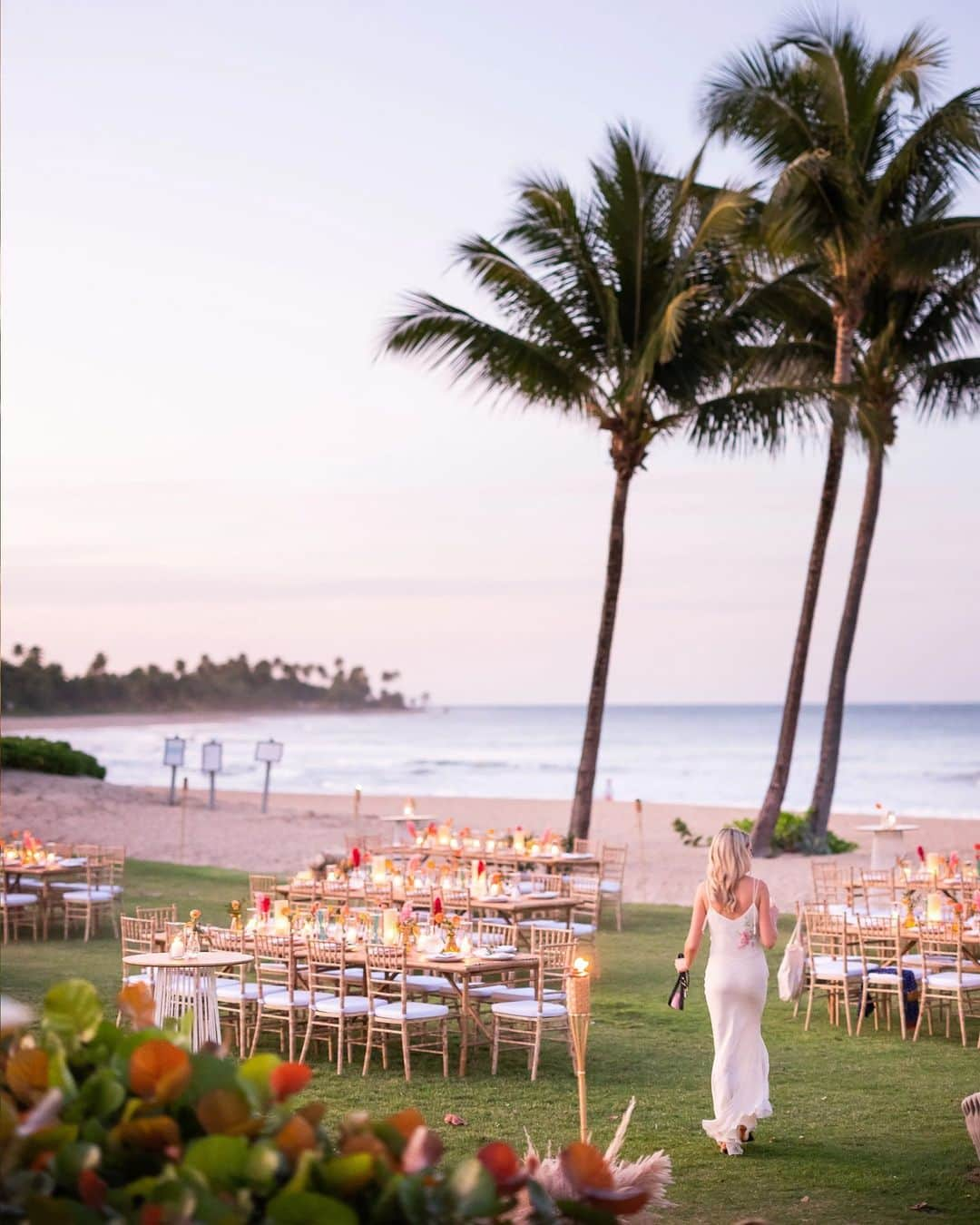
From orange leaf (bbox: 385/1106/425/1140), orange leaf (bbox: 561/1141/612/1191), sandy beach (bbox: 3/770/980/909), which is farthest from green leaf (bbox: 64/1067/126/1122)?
sandy beach (bbox: 3/770/980/909)

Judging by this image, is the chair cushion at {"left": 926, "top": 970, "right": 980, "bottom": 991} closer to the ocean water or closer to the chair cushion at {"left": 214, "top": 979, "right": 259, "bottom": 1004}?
the chair cushion at {"left": 214, "top": 979, "right": 259, "bottom": 1004}

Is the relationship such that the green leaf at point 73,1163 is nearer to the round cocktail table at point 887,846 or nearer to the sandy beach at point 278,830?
the round cocktail table at point 887,846

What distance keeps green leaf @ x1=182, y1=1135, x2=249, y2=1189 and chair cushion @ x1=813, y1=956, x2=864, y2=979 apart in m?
→ 10.2

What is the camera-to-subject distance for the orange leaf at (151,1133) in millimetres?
2367

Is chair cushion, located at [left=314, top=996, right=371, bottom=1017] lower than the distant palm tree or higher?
lower

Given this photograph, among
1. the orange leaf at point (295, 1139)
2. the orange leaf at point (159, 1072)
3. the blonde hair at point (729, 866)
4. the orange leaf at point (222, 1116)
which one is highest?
the orange leaf at point (159, 1072)

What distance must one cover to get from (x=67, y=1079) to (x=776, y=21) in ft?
74.9

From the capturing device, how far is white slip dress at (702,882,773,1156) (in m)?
8.22

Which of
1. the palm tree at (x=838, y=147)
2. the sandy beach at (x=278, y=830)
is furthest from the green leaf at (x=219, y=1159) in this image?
the palm tree at (x=838, y=147)

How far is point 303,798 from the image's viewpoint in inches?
1807

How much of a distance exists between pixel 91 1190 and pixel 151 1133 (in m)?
0.14

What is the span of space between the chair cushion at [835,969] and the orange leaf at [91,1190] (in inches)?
407

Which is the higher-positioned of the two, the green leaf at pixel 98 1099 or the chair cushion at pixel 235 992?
the green leaf at pixel 98 1099

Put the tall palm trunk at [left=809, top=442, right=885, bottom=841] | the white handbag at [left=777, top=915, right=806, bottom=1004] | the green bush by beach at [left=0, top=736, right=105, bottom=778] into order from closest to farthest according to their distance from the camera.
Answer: the white handbag at [left=777, top=915, right=806, bottom=1004]
the tall palm trunk at [left=809, top=442, right=885, bottom=841]
the green bush by beach at [left=0, top=736, right=105, bottom=778]
